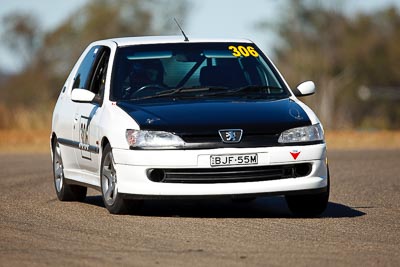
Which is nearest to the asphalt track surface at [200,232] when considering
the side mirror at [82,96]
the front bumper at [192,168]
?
the front bumper at [192,168]

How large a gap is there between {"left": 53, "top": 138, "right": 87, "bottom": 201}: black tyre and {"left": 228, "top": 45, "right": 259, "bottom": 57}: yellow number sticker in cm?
213

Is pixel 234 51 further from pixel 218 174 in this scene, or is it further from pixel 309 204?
pixel 218 174

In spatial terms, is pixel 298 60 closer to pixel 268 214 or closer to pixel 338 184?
pixel 338 184

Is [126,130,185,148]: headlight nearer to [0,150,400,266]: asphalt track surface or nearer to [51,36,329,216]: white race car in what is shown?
[51,36,329,216]: white race car

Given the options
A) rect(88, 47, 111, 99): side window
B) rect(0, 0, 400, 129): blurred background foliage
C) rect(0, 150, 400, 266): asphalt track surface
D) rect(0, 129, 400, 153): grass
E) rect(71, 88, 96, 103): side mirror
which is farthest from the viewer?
rect(0, 0, 400, 129): blurred background foliage

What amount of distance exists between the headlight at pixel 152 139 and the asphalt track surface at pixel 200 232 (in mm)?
619

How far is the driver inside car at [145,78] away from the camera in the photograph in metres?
11.1

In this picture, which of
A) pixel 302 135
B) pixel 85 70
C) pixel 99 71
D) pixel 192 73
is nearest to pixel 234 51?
pixel 192 73

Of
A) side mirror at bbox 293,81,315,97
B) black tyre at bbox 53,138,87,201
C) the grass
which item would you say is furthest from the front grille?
the grass

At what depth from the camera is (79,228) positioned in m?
9.62

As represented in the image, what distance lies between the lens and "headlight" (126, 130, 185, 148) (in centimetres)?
999

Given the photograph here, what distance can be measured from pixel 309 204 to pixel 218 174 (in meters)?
1.03

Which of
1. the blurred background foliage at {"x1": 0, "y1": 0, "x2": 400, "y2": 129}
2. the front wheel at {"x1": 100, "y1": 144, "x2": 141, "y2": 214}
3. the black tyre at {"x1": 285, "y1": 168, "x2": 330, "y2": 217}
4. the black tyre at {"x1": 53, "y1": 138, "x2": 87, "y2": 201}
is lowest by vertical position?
the blurred background foliage at {"x1": 0, "y1": 0, "x2": 400, "y2": 129}

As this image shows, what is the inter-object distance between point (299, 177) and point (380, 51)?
55.0 m
